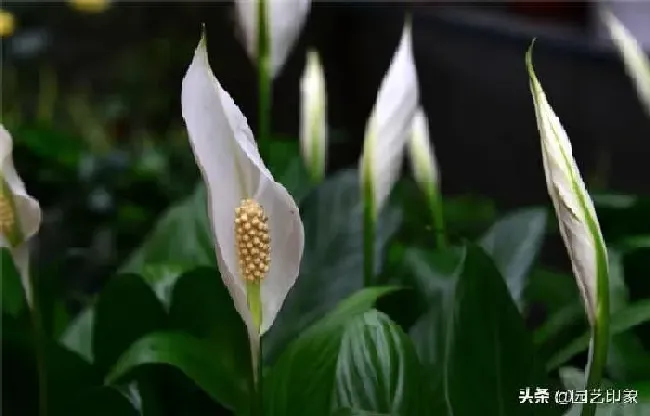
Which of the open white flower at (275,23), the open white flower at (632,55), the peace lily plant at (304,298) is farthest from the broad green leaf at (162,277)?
the open white flower at (632,55)

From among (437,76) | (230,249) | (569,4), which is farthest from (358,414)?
(569,4)

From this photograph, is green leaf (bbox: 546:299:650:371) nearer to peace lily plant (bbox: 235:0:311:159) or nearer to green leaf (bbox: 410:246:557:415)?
green leaf (bbox: 410:246:557:415)

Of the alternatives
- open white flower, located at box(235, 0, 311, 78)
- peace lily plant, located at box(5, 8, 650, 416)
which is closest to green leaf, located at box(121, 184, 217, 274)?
peace lily plant, located at box(5, 8, 650, 416)

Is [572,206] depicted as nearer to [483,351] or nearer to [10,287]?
[483,351]

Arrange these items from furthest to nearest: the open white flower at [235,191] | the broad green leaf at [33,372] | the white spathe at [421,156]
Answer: the white spathe at [421,156]
the broad green leaf at [33,372]
the open white flower at [235,191]

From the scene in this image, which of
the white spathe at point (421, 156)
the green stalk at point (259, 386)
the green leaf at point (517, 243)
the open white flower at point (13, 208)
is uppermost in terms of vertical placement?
the open white flower at point (13, 208)

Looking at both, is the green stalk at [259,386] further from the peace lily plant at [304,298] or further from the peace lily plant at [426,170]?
the peace lily plant at [426,170]

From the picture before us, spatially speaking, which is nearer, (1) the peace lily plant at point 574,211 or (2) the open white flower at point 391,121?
(1) the peace lily plant at point 574,211
